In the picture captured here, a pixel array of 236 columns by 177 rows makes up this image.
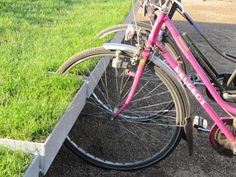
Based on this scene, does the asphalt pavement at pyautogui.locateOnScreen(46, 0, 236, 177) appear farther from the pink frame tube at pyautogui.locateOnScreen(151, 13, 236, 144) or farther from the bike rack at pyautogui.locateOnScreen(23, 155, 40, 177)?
the bike rack at pyautogui.locateOnScreen(23, 155, 40, 177)

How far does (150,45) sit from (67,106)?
76 cm

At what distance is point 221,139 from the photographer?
349 centimetres

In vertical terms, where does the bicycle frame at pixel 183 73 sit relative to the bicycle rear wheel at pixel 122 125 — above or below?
above

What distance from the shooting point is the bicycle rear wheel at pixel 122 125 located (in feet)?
11.4

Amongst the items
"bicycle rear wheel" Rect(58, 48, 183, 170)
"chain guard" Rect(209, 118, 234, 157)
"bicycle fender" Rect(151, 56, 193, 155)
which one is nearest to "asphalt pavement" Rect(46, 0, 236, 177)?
"bicycle rear wheel" Rect(58, 48, 183, 170)

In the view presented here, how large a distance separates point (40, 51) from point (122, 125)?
1.17 m

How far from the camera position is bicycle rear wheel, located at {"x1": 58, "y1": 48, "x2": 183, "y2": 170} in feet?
11.4

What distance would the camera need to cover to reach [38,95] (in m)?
3.59

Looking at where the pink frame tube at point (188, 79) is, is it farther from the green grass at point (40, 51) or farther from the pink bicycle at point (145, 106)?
the green grass at point (40, 51)

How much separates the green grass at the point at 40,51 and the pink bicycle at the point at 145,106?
307 mm

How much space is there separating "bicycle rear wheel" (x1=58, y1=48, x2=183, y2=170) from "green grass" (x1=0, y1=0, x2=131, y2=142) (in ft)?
0.99

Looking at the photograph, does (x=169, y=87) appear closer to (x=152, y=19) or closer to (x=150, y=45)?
(x=150, y=45)

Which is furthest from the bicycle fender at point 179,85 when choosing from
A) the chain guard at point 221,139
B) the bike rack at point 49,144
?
the bike rack at point 49,144

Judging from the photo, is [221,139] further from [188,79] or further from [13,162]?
[13,162]
